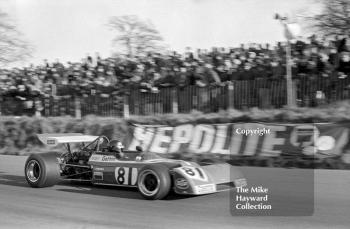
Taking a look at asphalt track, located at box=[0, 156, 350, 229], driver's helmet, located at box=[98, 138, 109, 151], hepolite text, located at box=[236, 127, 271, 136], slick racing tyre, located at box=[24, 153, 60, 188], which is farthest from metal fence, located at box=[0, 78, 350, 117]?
slick racing tyre, located at box=[24, 153, 60, 188]

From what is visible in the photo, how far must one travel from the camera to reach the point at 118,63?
17.9m

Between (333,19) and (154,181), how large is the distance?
11.9 meters

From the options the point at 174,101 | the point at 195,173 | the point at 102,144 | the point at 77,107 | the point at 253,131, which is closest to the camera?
the point at 195,173

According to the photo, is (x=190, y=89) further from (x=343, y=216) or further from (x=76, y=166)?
(x=343, y=216)

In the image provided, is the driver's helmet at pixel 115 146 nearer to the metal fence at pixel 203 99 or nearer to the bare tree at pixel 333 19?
the metal fence at pixel 203 99

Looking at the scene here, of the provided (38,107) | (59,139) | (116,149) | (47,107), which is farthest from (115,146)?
(38,107)

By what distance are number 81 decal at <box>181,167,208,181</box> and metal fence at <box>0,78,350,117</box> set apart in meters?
6.46

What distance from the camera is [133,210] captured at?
285 inches

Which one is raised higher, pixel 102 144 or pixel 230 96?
pixel 230 96

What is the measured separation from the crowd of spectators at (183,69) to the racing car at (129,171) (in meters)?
6.02

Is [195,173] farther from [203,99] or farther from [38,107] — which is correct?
[38,107]

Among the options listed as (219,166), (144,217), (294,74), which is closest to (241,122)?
(294,74)

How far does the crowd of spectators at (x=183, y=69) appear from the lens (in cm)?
1383

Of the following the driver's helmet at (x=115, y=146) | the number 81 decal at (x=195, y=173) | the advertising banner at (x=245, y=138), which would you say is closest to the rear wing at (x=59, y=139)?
the driver's helmet at (x=115, y=146)
